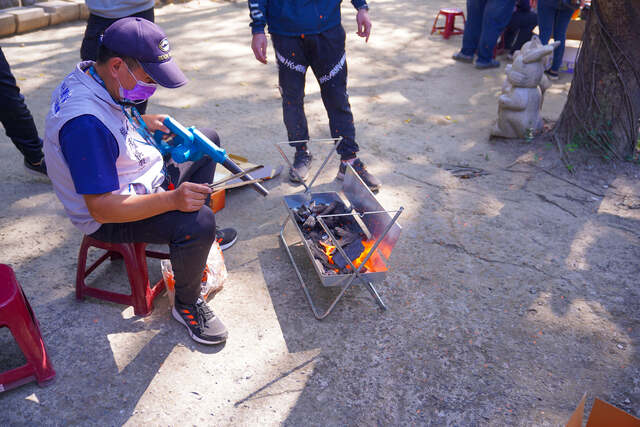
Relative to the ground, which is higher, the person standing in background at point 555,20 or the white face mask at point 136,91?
the white face mask at point 136,91

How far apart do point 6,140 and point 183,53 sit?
288 centimetres

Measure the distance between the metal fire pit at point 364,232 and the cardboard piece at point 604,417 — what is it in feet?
3.55

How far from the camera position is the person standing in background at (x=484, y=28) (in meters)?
6.38

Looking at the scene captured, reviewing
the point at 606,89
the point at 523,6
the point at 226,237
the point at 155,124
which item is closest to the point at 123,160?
the point at 155,124

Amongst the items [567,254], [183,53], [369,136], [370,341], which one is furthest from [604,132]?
[183,53]

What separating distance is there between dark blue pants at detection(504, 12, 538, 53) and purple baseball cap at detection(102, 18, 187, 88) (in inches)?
247

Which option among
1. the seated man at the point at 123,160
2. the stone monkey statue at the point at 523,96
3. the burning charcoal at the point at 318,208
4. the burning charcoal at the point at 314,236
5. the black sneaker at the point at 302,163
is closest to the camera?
the seated man at the point at 123,160

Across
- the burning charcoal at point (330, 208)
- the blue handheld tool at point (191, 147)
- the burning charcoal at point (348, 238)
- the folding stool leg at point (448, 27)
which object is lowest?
the burning charcoal at point (348, 238)

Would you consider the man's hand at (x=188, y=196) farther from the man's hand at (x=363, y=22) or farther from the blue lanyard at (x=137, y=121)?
the man's hand at (x=363, y=22)

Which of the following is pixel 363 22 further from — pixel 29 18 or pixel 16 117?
pixel 29 18

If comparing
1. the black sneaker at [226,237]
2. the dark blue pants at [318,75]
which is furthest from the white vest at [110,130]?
the dark blue pants at [318,75]

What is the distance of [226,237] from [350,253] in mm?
875

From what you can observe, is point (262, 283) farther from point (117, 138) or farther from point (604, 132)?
point (604, 132)

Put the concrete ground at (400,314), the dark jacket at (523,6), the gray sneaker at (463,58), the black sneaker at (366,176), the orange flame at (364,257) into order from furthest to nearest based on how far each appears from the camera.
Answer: the dark jacket at (523,6)
the gray sneaker at (463,58)
the black sneaker at (366,176)
the orange flame at (364,257)
the concrete ground at (400,314)
